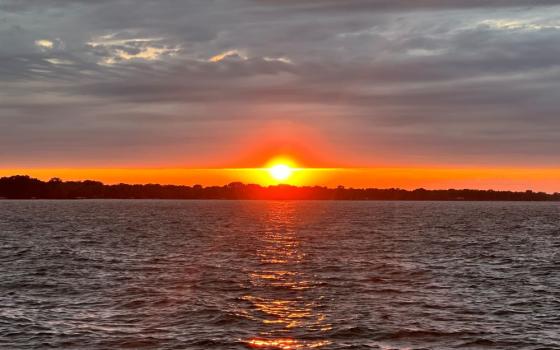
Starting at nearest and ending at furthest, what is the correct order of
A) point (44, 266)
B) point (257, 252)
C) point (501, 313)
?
point (501, 313), point (44, 266), point (257, 252)

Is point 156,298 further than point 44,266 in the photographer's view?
No

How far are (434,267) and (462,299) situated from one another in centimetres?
1859

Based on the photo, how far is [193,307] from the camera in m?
39.5

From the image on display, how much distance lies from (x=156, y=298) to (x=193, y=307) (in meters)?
4.05

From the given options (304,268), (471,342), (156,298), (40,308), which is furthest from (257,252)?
(471,342)

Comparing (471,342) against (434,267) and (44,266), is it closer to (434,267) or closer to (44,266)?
(434,267)

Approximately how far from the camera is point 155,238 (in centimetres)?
9875

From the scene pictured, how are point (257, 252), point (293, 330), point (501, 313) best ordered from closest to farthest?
point (293, 330), point (501, 313), point (257, 252)

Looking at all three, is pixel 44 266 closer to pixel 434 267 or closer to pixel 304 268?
pixel 304 268

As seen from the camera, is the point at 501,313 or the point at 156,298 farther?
the point at 156,298

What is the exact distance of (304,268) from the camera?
197ft

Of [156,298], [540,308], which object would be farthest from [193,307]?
[540,308]

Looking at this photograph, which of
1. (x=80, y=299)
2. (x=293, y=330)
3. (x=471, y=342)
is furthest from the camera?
(x=80, y=299)

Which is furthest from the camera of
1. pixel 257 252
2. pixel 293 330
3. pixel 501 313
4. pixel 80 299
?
pixel 257 252
